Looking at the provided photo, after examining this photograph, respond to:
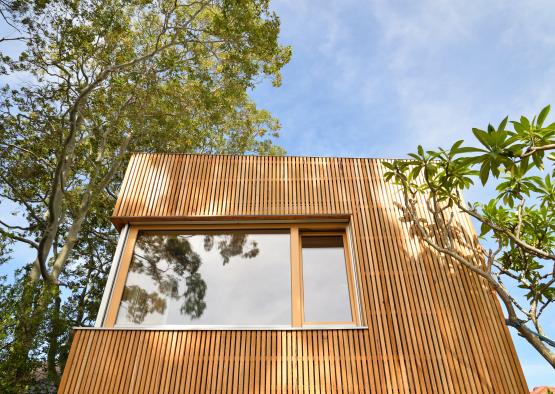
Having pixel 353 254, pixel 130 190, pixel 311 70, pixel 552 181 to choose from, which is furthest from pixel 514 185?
pixel 311 70

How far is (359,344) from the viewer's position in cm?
399

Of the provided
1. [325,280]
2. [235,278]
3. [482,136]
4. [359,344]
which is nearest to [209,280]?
[235,278]

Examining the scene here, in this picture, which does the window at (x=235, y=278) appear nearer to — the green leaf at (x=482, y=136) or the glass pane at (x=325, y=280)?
the glass pane at (x=325, y=280)

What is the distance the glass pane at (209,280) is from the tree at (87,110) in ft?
17.1

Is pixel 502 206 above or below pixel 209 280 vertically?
above

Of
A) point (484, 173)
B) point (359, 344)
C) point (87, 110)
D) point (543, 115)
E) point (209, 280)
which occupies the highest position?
point (87, 110)

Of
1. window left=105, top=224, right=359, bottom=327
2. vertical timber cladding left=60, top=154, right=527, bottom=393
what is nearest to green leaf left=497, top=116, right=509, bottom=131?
vertical timber cladding left=60, top=154, right=527, bottom=393

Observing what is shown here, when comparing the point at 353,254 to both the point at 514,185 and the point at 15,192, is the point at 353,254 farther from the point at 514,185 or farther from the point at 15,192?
the point at 15,192

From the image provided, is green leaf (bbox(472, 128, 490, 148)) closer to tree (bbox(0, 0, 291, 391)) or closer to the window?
the window

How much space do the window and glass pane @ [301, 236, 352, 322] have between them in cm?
1

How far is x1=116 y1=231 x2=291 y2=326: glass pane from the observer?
14.1 ft

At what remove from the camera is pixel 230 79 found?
11.7 metres

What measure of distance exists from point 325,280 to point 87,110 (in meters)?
10.5

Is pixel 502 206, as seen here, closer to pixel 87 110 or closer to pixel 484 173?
pixel 484 173
